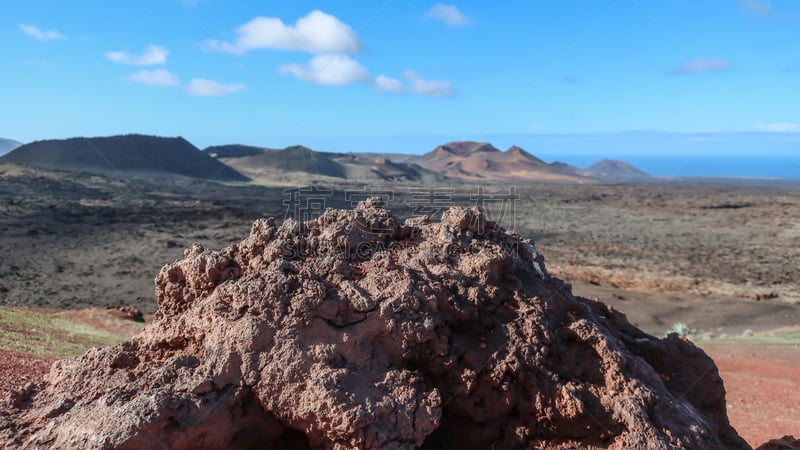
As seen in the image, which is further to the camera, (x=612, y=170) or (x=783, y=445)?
(x=612, y=170)

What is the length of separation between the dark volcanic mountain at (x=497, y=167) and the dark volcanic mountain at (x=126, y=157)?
109ft

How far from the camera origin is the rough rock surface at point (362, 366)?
98.1 inches

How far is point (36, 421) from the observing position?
105 inches

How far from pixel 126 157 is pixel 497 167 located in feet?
171

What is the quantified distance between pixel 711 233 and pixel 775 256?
5.61 metres

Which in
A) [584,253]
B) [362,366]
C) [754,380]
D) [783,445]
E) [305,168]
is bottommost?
[584,253]

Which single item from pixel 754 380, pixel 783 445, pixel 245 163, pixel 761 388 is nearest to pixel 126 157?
pixel 245 163

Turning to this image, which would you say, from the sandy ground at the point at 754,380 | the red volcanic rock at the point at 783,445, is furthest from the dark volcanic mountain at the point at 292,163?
the red volcanic rock at the point at 783,445

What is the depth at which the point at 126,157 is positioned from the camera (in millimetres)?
53562

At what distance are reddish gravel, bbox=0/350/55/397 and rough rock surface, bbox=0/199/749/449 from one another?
1.71 metres

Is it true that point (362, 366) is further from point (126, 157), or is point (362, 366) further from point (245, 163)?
point (245, 163)

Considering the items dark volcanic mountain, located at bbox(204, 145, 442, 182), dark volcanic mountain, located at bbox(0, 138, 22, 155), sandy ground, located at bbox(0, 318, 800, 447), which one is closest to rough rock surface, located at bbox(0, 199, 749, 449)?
sandy ground, located at bbox(0, 318, 800, 447)

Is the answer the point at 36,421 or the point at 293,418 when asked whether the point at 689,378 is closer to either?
the point at 293,418

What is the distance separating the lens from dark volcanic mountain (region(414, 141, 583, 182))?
80375 millimetres
